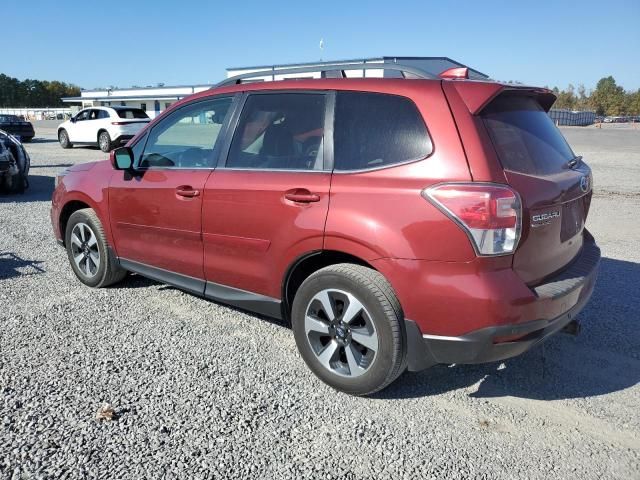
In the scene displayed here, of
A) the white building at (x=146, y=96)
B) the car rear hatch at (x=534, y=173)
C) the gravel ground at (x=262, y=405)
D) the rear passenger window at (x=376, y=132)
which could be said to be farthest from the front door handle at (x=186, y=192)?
the white building at (x=146, y=96)

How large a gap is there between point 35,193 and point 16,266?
19.7 feet

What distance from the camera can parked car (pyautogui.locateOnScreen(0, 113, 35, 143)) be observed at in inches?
970

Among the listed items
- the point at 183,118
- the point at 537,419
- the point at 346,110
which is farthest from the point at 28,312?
the point at 537,419

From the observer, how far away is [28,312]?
4.43 meters

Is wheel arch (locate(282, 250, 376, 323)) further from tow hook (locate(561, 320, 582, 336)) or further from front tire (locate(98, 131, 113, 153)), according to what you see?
front tire (locate(98, 131, 113, 153))

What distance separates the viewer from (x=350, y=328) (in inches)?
124

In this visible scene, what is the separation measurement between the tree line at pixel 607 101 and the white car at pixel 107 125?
101 metres

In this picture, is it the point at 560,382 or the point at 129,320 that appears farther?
the point at 129,320

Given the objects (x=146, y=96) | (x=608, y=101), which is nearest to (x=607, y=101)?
(x=608, y=101)

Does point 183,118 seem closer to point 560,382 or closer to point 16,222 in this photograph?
point 560,382

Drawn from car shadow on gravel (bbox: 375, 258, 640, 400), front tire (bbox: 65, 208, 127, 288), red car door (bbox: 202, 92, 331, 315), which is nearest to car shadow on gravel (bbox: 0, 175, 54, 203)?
front tire (bbox: 65, 208, 127, 288)

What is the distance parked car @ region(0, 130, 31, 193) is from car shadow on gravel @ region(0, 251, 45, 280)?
4.86 meters

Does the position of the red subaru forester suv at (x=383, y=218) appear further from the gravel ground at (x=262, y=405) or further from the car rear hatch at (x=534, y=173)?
the gravel ground at (x=262, y=405)

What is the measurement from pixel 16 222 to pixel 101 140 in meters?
12.8
